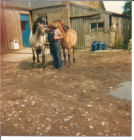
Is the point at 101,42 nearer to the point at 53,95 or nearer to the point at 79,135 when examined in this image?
the point at 53,95

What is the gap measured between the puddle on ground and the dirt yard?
0.66ft

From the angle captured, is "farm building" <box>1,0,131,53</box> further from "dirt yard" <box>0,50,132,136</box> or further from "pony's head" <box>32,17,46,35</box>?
"dirt yard" <box>0,50,132,136</box>

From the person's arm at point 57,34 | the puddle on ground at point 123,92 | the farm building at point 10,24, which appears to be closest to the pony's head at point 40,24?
the person's arm at point 57,34

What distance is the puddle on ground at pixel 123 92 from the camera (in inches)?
181

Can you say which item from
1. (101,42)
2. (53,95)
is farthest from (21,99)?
(101,42)

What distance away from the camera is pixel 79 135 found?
3029 mm

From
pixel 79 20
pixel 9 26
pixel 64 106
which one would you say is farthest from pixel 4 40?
pixel 64 106

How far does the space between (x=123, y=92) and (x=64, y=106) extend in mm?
2057

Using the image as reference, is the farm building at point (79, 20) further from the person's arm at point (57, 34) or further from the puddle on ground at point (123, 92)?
the puddle on ground at point (123, 92)

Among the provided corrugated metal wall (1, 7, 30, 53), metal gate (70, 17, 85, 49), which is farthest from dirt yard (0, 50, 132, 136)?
metal gate (70, 17, 85, 49)

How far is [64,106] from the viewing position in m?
4.16

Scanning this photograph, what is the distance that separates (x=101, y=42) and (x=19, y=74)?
33.2 feet

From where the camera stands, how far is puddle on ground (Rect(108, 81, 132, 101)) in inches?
181

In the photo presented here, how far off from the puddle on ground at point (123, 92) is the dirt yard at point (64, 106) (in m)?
→ 0.20
